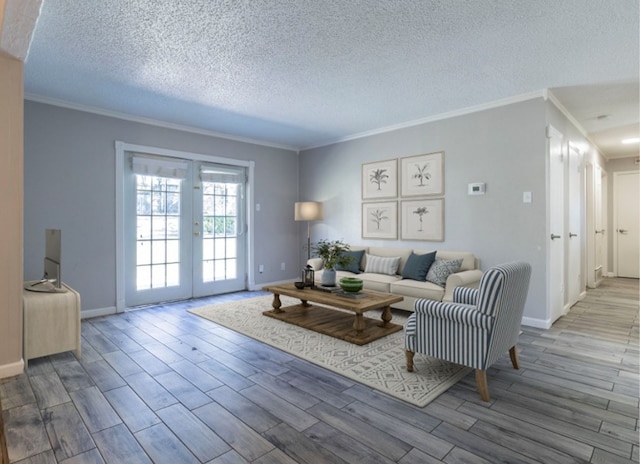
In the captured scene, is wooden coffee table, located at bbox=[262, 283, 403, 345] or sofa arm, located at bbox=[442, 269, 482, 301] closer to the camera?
wooden coffee table, located at bbox=[262, 283, 403, 345]

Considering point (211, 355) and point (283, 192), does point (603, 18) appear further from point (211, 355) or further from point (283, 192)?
point (283, 192)

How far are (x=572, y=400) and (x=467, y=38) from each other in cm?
265

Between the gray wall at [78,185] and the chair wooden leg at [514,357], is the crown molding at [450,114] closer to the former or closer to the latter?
the gray wall at [78,185]

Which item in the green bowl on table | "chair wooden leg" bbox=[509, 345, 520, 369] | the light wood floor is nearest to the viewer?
the light wood floor

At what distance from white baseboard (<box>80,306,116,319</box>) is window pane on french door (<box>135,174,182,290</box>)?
0.43m

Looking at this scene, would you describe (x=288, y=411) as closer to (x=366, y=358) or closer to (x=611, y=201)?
(x=366, y=358)

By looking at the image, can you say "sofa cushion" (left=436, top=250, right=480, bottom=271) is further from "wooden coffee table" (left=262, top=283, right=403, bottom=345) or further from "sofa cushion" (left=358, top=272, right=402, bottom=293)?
"wooden coffee table" (left=262, top=283, right=403, bottom=345)

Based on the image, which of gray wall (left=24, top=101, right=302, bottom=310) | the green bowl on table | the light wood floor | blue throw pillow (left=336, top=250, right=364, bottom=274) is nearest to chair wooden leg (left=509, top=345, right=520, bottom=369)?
the light wood floor

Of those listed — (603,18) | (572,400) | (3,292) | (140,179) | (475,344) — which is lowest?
(572,400)

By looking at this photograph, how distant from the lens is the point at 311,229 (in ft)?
21.3

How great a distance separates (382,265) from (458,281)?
1282 mm

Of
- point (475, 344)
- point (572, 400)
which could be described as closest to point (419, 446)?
point (475, 344)

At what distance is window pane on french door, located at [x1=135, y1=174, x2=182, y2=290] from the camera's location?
480 cm

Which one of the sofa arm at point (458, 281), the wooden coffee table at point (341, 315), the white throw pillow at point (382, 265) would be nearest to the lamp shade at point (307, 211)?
the white throw pillow at point (382, 265)
